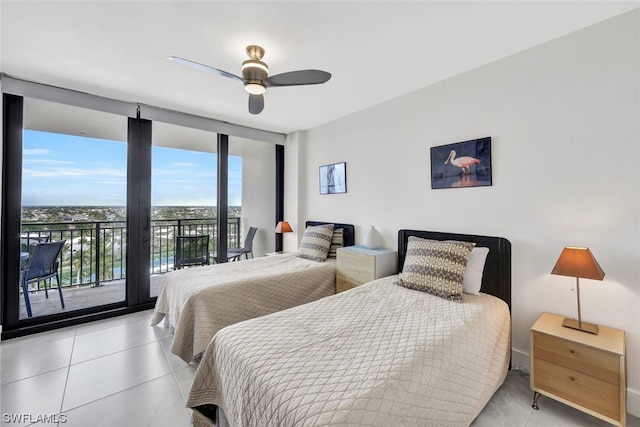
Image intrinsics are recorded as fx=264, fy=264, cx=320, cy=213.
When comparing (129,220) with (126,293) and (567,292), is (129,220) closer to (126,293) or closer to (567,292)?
(126,293)

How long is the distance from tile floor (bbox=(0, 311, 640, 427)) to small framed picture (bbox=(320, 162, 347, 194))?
253 cm

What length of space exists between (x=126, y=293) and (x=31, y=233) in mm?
1186

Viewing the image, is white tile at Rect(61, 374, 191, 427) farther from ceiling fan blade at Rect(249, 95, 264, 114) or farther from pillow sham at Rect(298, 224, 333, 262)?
ceiling fan blade at Rect(249, 95, 264, 114)

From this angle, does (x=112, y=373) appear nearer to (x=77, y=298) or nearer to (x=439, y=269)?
(x=77, y=298)

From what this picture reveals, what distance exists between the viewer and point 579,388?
60.5 inches

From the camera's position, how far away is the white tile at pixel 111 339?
2.32 meters

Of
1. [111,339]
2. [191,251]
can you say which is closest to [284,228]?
[191,251]

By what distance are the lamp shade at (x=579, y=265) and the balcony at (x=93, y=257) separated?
3.84 meters

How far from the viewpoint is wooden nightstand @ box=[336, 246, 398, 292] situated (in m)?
2.71

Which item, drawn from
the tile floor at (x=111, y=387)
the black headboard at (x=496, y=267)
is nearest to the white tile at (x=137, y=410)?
the tile floor at (x=111, y=387)

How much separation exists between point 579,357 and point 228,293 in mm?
2440

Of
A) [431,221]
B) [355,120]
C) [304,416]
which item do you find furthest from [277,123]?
[304,416]

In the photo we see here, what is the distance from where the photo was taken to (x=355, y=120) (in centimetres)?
341

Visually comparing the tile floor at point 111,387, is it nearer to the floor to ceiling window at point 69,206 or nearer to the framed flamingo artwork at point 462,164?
the floor to ceiling window at point 69,206
